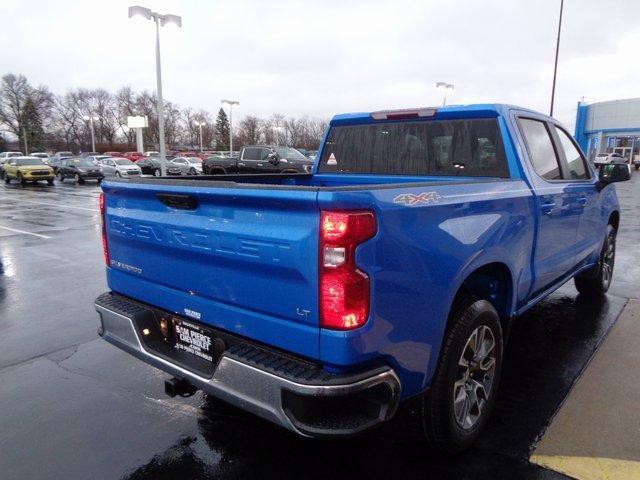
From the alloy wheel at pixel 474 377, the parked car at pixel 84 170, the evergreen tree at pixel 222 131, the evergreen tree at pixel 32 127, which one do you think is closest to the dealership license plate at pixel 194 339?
the alloy wheel at pixel 474 377

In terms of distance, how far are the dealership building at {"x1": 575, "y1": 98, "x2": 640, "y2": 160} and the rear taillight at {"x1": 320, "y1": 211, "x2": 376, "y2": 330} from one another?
5254 cm

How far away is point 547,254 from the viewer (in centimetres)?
363

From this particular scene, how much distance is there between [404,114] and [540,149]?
1098 millimetres

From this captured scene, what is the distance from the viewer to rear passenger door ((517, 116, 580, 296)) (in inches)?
136

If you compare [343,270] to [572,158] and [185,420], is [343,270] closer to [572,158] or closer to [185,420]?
[185,420]

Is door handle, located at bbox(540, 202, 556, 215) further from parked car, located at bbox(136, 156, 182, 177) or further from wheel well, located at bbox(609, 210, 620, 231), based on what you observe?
parked car, located at bbox(136, 156, 182, 177)

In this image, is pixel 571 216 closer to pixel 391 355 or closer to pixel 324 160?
pixel 324 160

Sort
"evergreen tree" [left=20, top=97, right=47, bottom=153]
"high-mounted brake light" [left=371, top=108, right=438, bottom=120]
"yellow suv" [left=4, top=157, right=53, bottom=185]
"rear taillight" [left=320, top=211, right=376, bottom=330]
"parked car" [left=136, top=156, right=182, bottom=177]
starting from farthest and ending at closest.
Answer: "evergreen tree" [left=20, top=97, right=47, bottom=153] < "parked car" [left=136, top=156, right=182, bottom=177] < "yellow suv" [left=4, top=157, right=53, bottom=185] < "high-mounted brake light" [left=371, top=108, right=438, bottom=120] < "rear taillight" [left=320, top=211, right=376, bottom=330]

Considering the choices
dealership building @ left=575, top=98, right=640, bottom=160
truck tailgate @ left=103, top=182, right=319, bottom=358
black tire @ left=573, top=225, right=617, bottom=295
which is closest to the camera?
truck tailgate @ left=103, top=182, right=319, bottom=358

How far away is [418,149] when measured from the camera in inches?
156

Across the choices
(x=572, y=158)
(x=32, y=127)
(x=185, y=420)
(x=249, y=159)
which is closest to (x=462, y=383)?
(x=185, y=420)

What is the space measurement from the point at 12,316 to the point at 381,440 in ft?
14.3

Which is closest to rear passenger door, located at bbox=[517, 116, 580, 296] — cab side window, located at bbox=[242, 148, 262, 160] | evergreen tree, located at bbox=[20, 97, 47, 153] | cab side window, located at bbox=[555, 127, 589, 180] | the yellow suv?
cab side window, located at bbox=[555, 127, 589, 180]

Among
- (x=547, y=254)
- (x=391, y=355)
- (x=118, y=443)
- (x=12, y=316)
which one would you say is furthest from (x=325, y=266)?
(x=12, y=316)
